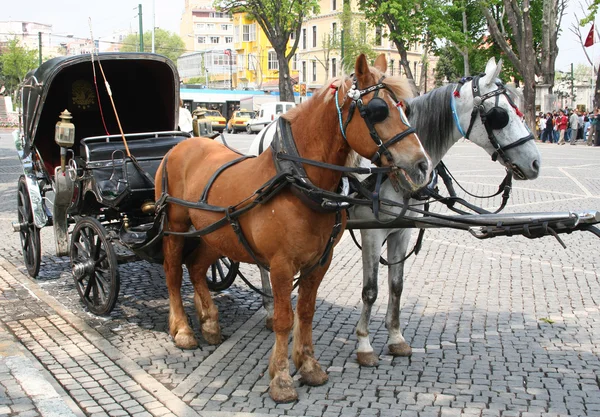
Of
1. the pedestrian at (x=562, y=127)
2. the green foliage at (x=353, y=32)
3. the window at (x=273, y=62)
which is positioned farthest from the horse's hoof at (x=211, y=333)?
the window at (x=273, y=62)

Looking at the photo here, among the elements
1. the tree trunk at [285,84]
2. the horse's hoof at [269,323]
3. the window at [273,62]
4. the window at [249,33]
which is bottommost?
the horse's hoof at [269,323]

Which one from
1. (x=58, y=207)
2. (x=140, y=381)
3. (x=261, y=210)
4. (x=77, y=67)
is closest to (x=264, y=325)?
(x=140, y=381)

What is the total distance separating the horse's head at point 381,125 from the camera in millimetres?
3979

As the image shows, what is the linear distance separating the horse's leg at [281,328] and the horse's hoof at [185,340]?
46.5 inches

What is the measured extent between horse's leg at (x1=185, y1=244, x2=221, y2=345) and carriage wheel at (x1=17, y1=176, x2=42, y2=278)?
2571 millimetres

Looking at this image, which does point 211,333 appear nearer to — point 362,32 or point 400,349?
point 400,349

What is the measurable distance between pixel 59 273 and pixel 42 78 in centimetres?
242

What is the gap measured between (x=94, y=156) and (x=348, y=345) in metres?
3.10

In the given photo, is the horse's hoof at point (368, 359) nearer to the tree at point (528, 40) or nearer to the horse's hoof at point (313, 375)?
the horse's hoof at point (313, 375)

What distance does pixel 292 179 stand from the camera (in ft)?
14.3

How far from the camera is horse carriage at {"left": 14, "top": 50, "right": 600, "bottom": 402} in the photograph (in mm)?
4164

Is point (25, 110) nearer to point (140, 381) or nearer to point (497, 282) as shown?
point (140, 381)

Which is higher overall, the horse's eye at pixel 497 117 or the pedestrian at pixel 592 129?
the horse's eye at pixel 497 117

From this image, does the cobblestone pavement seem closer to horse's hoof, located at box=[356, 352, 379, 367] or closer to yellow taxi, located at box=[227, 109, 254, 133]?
horse's hoof, located at box=[356, 352, 379, 367]
